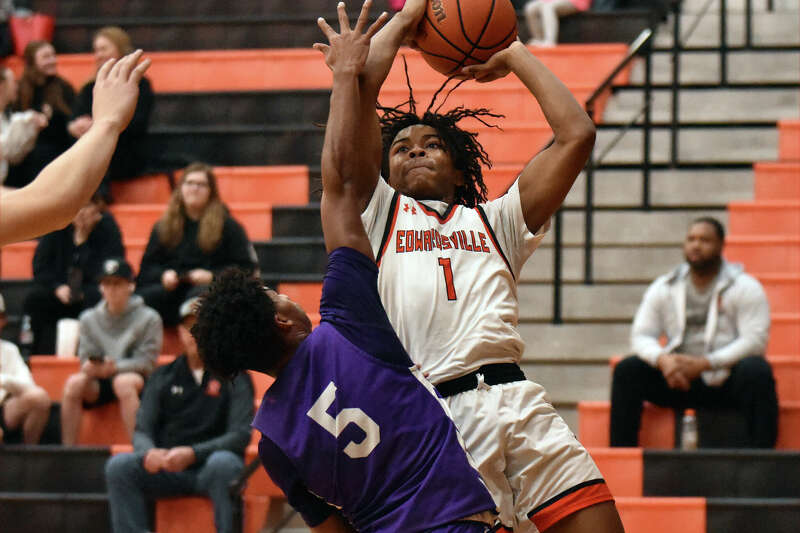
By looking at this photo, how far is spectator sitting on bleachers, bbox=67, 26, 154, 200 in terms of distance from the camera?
8.51m

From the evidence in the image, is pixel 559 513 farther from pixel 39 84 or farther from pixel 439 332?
pixel 39 84

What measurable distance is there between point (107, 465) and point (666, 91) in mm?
4677

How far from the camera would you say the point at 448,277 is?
3.67 m

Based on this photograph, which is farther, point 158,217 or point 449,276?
point 158,217

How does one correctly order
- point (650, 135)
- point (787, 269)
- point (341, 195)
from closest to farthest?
point (341, 195) < point (787, 269) < point (650, 135)

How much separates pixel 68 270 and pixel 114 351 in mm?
1009

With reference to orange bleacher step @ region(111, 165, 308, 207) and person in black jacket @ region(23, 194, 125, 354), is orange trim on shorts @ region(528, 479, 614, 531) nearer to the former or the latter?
person in black jacket @ region(23, 194, 125, 354)

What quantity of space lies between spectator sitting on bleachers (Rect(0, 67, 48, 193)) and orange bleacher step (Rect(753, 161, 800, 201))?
15.3 ft

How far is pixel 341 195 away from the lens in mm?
3205

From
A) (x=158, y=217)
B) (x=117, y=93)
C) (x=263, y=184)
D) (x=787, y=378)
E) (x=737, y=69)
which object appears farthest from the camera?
(x=737, y=69)

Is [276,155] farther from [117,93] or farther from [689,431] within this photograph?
[117,93]

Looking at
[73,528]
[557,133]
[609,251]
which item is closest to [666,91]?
[609,251]

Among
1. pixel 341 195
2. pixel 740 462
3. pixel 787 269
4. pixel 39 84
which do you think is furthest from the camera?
pixel 39 84

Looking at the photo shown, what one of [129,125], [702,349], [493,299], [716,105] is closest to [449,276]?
[493,299]
